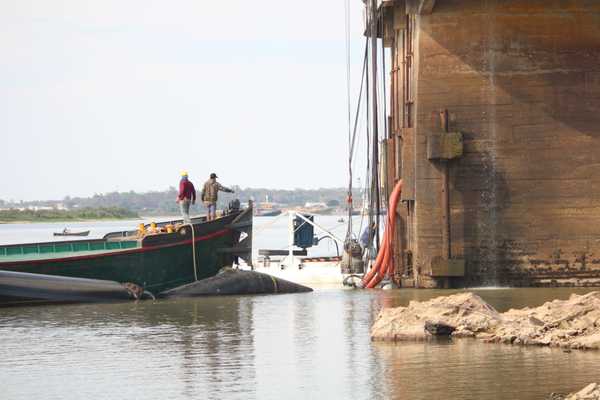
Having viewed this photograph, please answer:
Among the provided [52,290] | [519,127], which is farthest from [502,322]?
[52,290]

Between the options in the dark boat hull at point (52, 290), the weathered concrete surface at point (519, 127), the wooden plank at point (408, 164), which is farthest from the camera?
the wooden plank at point (408, 164)

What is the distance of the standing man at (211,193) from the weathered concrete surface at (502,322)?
10.5m

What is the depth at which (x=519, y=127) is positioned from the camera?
28.9 meters

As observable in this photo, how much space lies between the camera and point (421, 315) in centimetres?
2053

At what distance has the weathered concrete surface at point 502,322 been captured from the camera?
1883 cm

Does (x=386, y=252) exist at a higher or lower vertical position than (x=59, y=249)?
lower

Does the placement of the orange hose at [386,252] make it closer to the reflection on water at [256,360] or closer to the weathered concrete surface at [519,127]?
the weathered concrete surface at [519,127]

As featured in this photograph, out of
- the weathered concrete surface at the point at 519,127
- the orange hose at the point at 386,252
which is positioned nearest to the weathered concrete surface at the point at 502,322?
the weathered concrete surface at the point at 519,127

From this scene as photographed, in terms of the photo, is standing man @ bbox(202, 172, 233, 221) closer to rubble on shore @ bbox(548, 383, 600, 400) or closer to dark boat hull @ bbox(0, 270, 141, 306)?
dark boat hull @ bbox(0, 270, 141, 306)

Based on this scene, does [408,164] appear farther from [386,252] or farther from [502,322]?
[502,322]

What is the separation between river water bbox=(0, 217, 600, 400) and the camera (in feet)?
52.9

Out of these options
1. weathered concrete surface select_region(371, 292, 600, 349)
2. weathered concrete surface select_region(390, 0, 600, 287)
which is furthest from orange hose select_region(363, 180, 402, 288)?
weathered concrete surface select_region(371, 292, 600, 349)

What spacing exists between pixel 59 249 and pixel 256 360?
13.3m

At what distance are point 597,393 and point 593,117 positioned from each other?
51.4 ft
